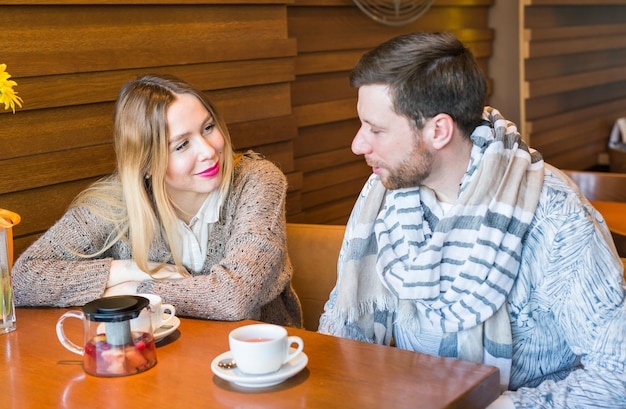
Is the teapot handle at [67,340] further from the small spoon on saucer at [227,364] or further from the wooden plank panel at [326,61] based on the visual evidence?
the wooden plank panel at [326,61]

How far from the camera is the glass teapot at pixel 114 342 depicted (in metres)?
1.54

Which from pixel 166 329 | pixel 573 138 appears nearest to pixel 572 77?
pixel 573 138

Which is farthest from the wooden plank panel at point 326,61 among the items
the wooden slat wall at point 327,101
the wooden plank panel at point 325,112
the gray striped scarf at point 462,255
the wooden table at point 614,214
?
the gray striped scarf at point 462,255

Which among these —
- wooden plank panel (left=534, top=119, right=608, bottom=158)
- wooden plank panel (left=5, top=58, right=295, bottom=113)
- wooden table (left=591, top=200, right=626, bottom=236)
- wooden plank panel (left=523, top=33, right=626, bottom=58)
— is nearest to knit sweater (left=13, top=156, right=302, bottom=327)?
wooden plank panel (left=5, top=58, right=295, bottom=113)

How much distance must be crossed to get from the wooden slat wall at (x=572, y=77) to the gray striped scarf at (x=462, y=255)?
9.55 ft

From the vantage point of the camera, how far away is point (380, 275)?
6.12 feet

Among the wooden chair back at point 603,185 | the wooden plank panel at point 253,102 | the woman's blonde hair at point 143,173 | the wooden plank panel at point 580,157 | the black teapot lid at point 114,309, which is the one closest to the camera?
the black teapot lid at point 114,309

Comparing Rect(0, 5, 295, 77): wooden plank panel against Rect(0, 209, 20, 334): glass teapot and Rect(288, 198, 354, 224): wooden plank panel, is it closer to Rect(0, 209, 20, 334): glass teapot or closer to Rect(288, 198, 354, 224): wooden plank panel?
Rect(0, 209, 20, 334): glass teapot

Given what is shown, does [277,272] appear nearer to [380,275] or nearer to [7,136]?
[380,275]

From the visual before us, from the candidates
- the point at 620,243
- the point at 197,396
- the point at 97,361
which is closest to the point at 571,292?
the point at 197,396

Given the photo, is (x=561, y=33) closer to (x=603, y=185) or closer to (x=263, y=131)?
(x=603, y=185)

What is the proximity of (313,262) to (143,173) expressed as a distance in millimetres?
529

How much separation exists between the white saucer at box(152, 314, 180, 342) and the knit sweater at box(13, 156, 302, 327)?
0.47ft

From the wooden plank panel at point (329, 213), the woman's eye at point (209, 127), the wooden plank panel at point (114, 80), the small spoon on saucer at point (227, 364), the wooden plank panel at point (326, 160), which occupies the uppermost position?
the wooden plank panel at point (114, 80)
